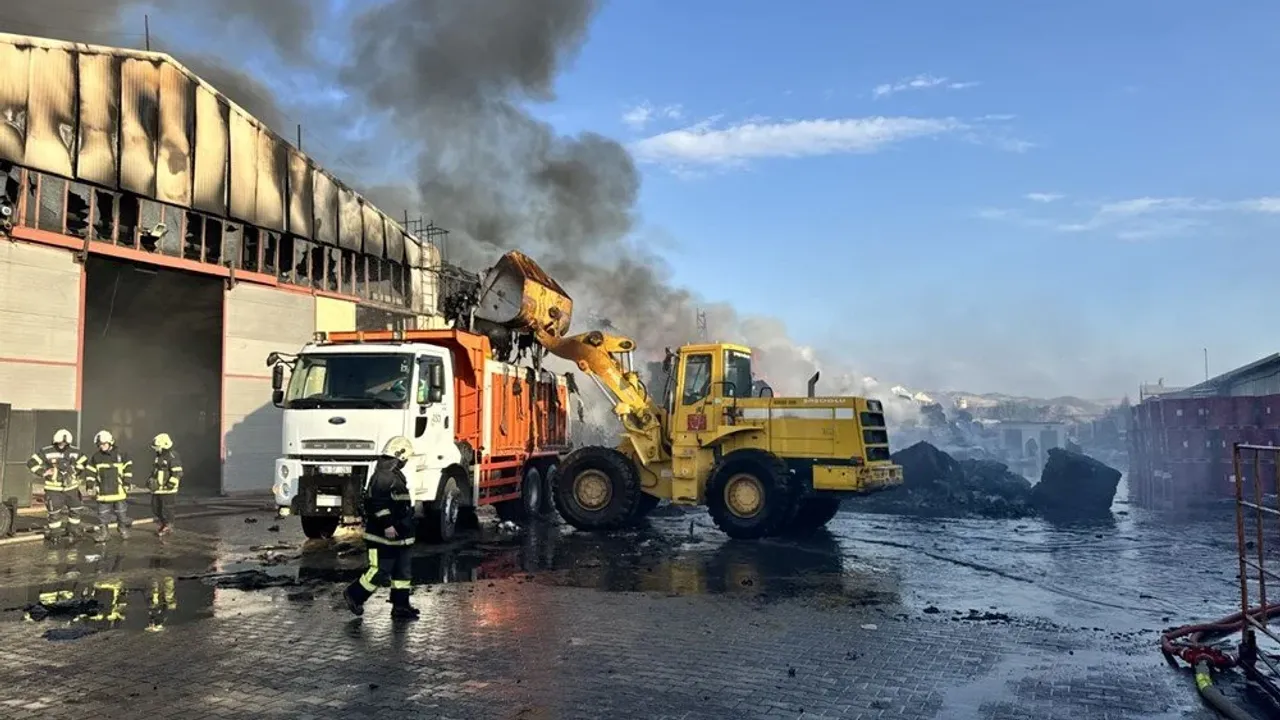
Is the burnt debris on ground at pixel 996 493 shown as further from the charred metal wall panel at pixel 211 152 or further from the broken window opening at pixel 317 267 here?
the charred metal wall panel at pixel 211 152

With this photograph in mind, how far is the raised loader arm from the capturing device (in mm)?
13180

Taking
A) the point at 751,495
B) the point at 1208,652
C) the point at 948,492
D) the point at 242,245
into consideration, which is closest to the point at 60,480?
the point at 242,245

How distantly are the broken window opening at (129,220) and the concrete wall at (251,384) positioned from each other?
2.33 m

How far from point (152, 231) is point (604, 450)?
11.1 meters

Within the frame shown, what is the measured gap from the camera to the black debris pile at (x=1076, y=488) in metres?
16.8

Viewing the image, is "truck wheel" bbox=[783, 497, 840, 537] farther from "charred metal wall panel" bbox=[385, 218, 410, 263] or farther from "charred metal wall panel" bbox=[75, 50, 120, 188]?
"charred metal wall panel" bbox=[385, 218, 410, 263]

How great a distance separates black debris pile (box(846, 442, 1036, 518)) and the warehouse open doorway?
49.3 feet

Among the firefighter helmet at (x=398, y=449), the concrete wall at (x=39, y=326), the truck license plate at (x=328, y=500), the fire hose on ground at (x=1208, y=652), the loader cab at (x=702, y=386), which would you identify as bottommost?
the fire hose on ground at (x=1208, y=652)

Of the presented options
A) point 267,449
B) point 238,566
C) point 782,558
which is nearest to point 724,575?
point 782,558

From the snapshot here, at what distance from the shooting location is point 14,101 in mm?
14750

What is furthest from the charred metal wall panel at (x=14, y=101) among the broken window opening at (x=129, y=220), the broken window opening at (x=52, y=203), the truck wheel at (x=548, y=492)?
the truck wheel at (x=548, y=492)

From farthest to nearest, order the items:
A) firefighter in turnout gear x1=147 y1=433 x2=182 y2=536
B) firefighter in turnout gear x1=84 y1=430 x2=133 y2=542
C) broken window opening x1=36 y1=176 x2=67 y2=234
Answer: broken window opening x1=36 y1=176 x2=67 y2=234 → firefighter in turnout gear x1=147 y1=433 x2=182 y2=536 → firefighter in turnout gear x1=84 y1=430 x2=133 y2=542

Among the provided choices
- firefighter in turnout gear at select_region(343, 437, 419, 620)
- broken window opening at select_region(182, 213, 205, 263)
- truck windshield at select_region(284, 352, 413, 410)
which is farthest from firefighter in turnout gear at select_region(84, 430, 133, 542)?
broken window opening at select_region(182, 213, 205, 263)

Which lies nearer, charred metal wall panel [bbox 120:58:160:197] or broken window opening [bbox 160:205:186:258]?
charred metal wall panel [bbox 120:58:160:197]
